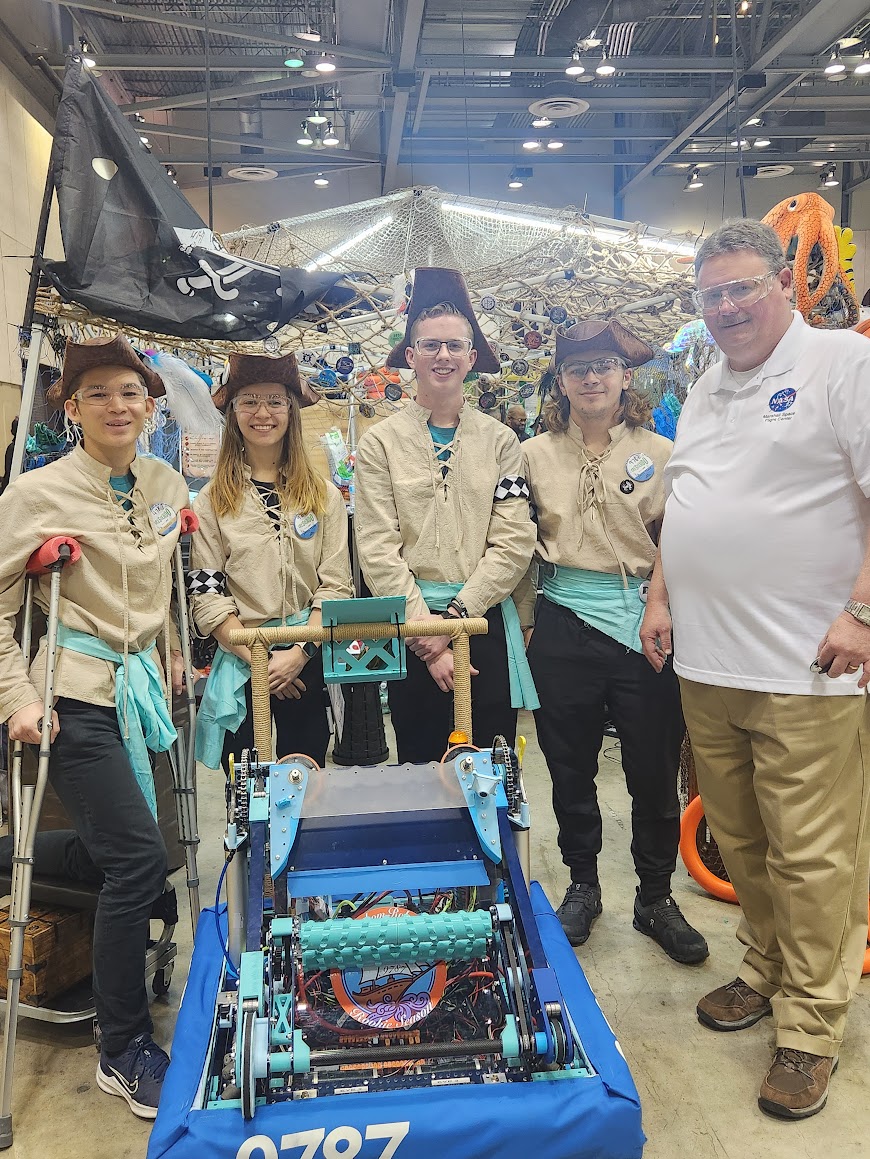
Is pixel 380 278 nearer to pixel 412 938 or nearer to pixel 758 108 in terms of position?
pixel 412 938

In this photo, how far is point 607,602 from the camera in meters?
2.63

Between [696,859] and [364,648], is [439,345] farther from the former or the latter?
[696,859]

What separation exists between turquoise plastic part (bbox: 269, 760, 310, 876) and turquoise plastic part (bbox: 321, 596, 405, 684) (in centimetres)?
25

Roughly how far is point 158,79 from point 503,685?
27.8 feet

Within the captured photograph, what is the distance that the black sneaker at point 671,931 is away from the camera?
2.69 m

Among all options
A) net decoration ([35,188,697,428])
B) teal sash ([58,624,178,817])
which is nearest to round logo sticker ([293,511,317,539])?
teal sash ([58,624,178,817])

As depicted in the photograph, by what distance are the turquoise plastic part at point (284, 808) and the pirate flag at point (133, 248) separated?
4.70ft

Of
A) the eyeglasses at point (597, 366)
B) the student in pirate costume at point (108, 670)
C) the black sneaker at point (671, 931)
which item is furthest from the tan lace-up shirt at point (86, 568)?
the black sneaker at point (671, 931)

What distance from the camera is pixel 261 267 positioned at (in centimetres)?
280

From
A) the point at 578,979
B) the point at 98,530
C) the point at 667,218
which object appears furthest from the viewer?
the point at 667,218

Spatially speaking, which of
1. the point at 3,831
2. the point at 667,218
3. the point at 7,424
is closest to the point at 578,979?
the point at 3,831

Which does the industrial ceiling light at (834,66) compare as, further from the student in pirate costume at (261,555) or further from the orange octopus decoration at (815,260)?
the student in pirate costume at (261,555)

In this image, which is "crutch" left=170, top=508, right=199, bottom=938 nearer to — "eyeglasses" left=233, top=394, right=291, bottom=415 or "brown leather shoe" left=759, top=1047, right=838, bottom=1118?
"eyeglasses" left=233, top=394, right=291, bottom=415

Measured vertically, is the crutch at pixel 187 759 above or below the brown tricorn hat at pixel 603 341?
below
